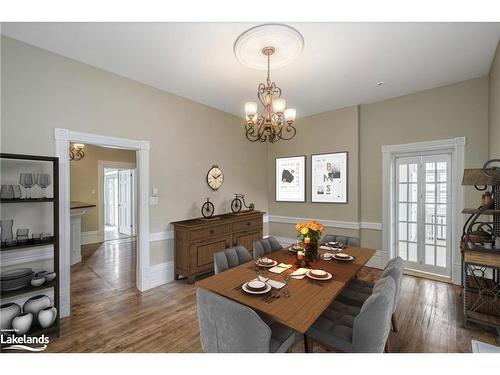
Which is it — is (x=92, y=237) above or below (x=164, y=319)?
above

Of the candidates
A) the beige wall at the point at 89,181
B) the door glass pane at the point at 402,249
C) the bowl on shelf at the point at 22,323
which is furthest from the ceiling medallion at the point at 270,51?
the beige wall at the point at 89,181

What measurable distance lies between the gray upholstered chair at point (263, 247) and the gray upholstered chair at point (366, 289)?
3.04 feet

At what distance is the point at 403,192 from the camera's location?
3898 millimetres

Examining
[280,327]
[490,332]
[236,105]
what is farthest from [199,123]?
[490,332]

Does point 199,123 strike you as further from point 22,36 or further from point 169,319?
point 169,319

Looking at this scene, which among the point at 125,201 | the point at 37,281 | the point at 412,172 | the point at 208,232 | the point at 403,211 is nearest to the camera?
the point at 37,281

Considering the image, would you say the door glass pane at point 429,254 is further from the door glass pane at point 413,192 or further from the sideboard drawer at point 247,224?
the sideboard drawer at point 247,224

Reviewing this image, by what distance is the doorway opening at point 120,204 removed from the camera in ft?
22.1

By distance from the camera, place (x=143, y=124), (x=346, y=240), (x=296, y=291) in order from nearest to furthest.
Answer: (x=296, y=291) < (x=346, y=240) < (x=143, y=124)

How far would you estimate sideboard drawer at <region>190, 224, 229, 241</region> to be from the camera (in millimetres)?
3375

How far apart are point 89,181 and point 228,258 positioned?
5.07m

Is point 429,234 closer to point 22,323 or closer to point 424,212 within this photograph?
point 424,212

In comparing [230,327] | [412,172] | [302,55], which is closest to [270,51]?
[302,55]

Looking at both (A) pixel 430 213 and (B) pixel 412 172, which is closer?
(A) pixel 430 213
